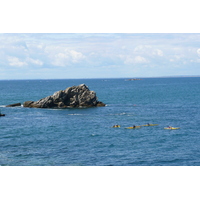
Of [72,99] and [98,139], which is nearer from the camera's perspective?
[98,139]

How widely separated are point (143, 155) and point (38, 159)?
59.4ft

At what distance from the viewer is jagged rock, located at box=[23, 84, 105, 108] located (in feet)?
405

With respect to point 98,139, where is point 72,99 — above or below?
above

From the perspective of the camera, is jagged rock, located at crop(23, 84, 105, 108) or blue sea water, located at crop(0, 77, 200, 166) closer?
blue sea water, located at crop(0, 77, 200, 166)

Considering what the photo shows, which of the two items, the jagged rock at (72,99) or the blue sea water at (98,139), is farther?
the jagged rock at (72,99)

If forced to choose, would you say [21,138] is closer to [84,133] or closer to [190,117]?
[84,133]

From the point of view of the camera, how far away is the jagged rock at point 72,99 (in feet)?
405

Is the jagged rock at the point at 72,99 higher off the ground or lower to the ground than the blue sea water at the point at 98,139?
Result: higher

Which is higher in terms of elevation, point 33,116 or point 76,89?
point 76,89

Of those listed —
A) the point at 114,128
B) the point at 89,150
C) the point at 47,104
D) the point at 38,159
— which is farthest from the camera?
the point at 47,104

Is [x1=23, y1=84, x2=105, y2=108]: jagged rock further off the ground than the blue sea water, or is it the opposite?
[x1=23, y1=84, x2=105, y2=108]: jagged rock

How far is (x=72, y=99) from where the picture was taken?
125188 millimetres

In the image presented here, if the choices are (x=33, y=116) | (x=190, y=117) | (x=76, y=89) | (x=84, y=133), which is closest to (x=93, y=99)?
(x=76, y=89)

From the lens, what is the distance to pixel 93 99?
12519 centimetres
